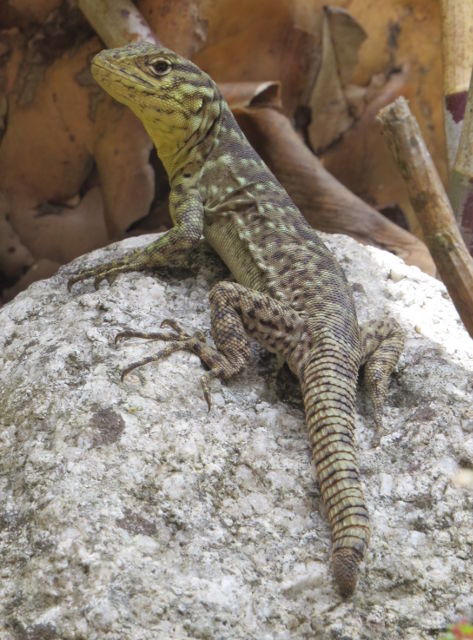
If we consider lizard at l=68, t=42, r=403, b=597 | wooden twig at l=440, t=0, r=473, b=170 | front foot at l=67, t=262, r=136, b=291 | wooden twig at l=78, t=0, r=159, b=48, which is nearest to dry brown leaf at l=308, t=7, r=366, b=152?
wooden twig at l=440, t=0, r=473, b=170

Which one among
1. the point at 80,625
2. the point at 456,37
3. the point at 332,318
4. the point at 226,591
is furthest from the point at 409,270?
the point at 80,625

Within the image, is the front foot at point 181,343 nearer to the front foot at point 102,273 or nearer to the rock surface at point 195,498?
the rock surface at point 195,498

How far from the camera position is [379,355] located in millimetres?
2549

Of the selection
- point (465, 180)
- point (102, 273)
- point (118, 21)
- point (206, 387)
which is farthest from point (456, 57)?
point (206, 387)

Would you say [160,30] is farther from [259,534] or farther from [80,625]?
[80,625]

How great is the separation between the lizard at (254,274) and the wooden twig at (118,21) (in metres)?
0.82

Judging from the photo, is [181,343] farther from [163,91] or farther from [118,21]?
[118,21]

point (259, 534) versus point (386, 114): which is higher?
point (386, 114)

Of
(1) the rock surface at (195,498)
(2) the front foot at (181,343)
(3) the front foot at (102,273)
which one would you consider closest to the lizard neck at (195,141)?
(3) the front foot at (102,273)

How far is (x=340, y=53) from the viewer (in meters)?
4.75

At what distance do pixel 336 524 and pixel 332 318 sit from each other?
2.43 feet

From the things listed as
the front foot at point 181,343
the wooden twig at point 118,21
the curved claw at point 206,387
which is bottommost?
the curved claw at point 206,387

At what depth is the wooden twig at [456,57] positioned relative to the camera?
11.6 feet

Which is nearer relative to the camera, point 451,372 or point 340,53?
point 451,372
